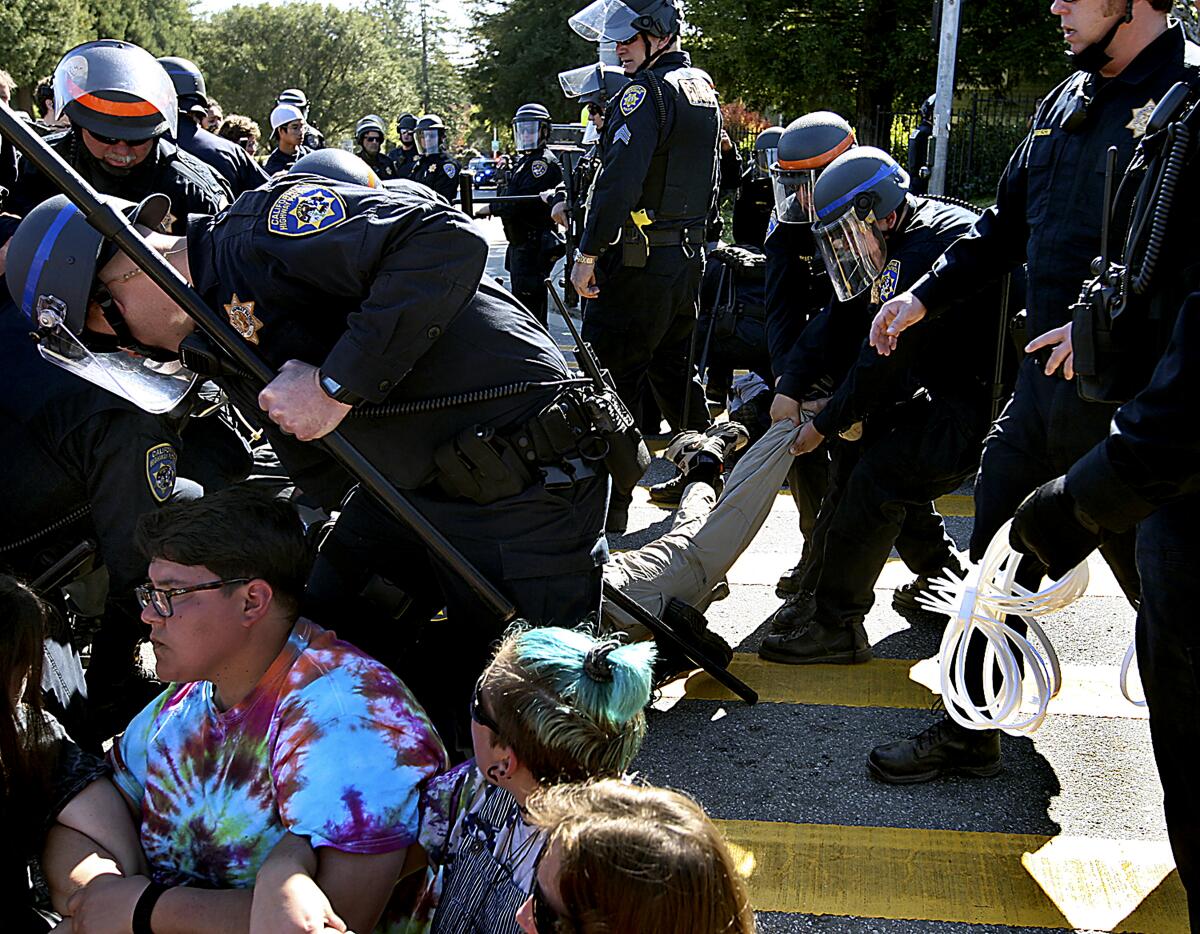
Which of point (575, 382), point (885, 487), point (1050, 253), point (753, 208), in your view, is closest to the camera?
point (575, 382)

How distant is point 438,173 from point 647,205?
381 inches

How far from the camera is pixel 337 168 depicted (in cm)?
323

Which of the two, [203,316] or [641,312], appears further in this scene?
[641,312]

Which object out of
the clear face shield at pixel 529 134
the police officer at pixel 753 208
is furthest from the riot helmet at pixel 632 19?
the clear face shield at pixel 529 134

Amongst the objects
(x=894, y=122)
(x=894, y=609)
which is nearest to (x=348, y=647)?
(x=894, y=609)

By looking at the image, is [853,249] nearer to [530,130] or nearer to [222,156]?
[222,156]

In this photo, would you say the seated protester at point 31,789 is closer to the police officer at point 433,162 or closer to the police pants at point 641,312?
the police pants at point 641,312

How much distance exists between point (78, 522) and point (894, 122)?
2176 centimetres

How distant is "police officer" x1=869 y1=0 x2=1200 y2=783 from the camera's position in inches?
122

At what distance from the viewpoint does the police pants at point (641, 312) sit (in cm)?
619

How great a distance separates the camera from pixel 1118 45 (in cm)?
311

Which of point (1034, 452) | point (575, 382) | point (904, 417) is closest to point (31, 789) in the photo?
point (575, 382)

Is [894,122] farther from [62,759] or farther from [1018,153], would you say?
[62,759]

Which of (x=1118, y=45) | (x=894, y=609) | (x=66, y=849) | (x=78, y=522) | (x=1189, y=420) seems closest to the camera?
(x=1189, y=420)
